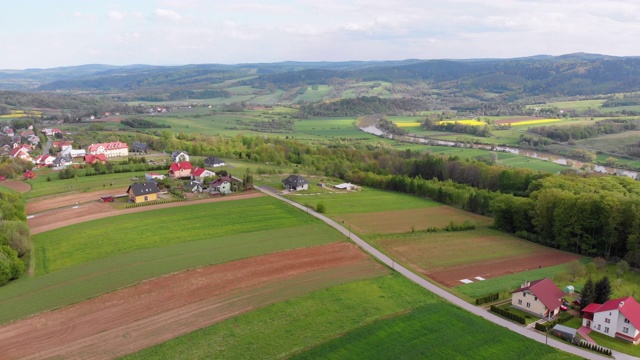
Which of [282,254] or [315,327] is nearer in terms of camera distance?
[315,327]

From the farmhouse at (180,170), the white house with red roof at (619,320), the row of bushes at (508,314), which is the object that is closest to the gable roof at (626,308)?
the white house with red roof at (619,320)

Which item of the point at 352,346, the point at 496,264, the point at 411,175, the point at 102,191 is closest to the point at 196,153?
the point at 102,191

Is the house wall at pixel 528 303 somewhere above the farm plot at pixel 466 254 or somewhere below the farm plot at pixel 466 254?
above

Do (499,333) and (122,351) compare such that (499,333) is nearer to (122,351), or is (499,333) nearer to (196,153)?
(122,351)

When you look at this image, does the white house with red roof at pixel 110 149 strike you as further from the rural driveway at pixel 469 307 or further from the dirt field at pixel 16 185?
the rural driveway at pixel 469 307

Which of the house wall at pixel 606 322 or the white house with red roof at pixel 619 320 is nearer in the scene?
the white house with red roof at pixel 619 320

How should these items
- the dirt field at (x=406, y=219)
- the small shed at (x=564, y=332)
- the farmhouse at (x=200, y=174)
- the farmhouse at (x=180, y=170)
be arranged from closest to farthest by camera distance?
1. the small shed at (x=564, y=332)
2. the dirt field at (x=406, y=219)
3. the farmhouse at (x=200, y=174)
4. the farmhouse at (x=180, y=170)

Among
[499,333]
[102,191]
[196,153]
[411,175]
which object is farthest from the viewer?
[196,153]

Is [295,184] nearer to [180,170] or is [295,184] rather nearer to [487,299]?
[180,170]
